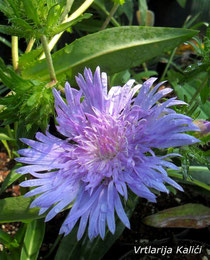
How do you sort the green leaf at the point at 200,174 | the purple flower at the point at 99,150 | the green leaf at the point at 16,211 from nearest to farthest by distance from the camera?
the purple flower at the point at 99,150 → the green leaf at the point at 16,211 → the green leaf at the point at 200,174

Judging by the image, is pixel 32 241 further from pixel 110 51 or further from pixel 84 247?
pixel 110 51

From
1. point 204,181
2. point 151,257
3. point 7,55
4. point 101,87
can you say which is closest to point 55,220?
point 151,257

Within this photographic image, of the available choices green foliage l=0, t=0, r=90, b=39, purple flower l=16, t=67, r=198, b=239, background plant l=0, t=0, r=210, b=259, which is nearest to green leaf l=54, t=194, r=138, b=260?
background plant l=0, t=0, r=210, b=259

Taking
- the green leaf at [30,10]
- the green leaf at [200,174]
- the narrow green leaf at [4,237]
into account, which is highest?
the green leaf at [30,10]

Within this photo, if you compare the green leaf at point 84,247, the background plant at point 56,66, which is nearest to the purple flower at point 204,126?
the background plant at point 56,66

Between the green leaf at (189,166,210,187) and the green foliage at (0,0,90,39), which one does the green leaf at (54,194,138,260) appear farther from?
the green foliage at (0,0,90,39)

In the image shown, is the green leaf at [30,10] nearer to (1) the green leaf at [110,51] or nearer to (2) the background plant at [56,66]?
(2) the background plant at [56,66]

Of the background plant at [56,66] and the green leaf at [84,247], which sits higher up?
the background plant at [56,66]

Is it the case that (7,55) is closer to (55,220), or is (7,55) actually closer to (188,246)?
(55,220)
